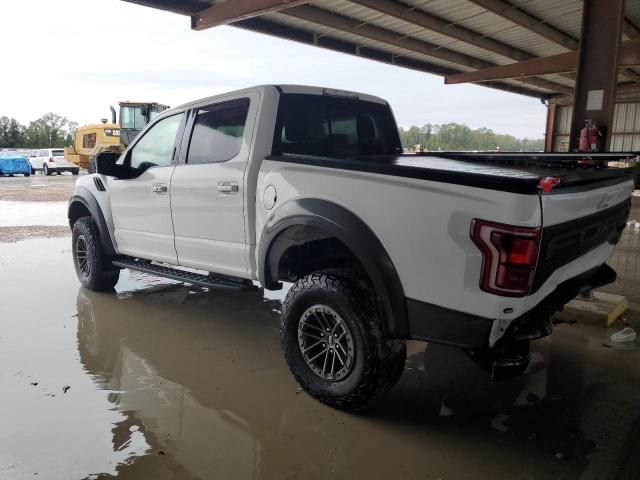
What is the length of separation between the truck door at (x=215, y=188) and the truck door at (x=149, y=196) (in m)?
0.15

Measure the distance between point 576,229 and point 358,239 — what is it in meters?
1.06

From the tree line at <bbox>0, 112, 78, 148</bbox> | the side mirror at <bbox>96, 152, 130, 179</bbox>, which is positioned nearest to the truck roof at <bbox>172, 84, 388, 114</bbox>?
the side mirror at <bbox>96, 152, 130, 179</bbox>

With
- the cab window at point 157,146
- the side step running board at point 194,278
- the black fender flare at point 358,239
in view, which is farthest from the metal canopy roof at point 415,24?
the black fender flare at point 358,239

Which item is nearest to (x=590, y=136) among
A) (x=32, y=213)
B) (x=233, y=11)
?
(x=233, y=11)

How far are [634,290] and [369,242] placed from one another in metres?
4.23

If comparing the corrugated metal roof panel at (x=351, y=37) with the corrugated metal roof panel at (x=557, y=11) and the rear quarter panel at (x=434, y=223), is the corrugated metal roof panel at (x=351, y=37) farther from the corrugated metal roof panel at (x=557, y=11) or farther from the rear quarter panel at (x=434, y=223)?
the rear quarter panel at (x=434, y=223)

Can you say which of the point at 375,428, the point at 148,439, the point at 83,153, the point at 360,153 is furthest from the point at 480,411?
the point at 83,153

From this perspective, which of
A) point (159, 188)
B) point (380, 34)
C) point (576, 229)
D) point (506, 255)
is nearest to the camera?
point (506, 255)

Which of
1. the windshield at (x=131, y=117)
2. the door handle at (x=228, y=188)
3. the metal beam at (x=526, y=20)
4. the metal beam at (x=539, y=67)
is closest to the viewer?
the door handle at (x=228, y=188)

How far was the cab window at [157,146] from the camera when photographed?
414 cm

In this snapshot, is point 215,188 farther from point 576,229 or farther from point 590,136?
point 590,136

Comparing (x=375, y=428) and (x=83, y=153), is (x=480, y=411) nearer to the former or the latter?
(x=375, y=428)

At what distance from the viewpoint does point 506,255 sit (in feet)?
6.96

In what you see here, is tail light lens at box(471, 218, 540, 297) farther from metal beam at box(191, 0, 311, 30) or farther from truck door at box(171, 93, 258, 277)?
metal beam at box(191, 0, 311, 30)
